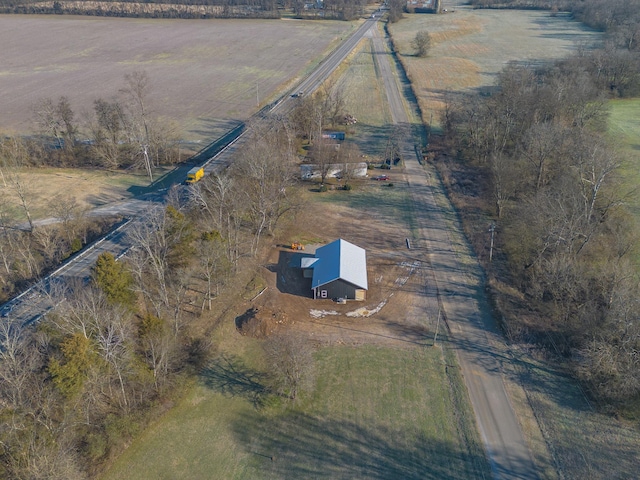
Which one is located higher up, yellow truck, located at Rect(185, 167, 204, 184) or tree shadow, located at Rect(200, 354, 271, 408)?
yellow truck, located at Rect(185, 167, 204, 184)

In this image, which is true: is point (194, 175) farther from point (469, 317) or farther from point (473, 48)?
point (473, 48)

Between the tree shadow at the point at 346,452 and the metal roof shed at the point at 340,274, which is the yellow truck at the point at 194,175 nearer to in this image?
the metal roof shed at the point at 340,274

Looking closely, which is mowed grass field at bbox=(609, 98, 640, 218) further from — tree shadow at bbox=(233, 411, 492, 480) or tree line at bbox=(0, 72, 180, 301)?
tree line at bbox=(0, 72, 180, 301)

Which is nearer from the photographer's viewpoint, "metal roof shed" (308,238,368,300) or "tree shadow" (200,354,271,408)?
"tree shadow" (200,354,271,408)

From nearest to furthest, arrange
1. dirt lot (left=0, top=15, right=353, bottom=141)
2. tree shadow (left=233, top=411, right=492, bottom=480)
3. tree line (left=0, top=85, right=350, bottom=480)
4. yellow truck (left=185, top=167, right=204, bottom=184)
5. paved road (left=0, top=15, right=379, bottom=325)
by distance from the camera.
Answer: tree line (left=0, top=85, right=350, bottom=480)
tree shadow (left=233, top=411, right=492, bottom=480)
paved road (left=0, top=15, right=379, bottom=325)
yellow truck (left=185, top=167, right=204, bottom=184)
dirt lot (left=0, top=15, right=353, bottom=141)

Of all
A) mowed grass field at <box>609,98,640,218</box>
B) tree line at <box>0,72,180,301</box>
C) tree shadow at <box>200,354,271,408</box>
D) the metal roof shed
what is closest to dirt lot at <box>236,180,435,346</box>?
the metal roof shed

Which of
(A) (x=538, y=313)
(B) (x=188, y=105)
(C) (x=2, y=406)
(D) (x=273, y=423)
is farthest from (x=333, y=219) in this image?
(B) (x=188, y=105)

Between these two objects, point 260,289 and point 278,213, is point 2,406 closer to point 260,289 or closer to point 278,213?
point 260,289
